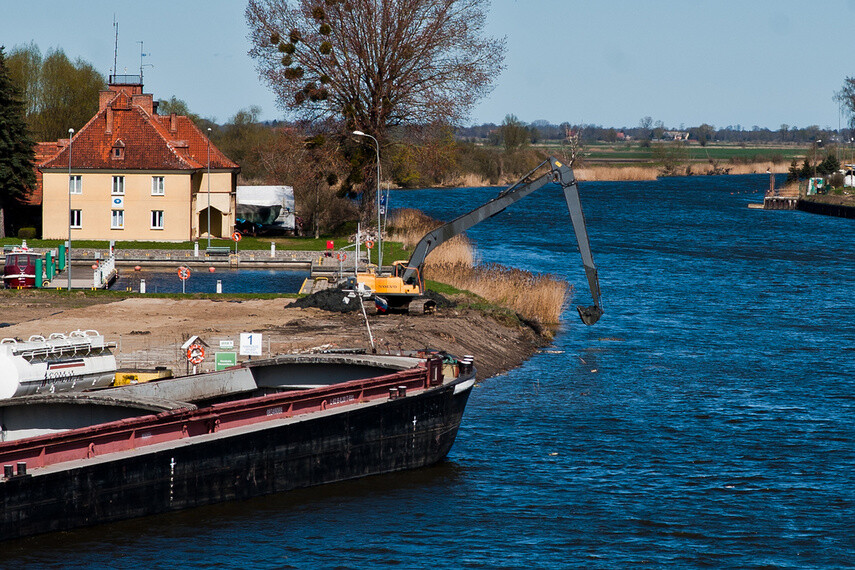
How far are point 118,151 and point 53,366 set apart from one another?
2134 inches

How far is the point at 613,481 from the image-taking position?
27109mm

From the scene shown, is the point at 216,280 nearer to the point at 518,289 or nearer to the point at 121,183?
the point at 518,289

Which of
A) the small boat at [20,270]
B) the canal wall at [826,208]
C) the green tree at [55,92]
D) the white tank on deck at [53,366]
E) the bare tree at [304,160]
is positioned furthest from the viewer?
the canal wall at [826,208]

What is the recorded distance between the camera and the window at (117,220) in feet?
255

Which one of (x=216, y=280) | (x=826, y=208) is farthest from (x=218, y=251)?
(x=826, y=208)

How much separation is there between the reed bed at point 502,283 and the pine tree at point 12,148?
30.6m

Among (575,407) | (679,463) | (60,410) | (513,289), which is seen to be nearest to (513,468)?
(679,463)

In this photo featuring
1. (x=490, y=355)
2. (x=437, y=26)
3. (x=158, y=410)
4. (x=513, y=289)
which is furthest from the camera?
(x=437, y=26)

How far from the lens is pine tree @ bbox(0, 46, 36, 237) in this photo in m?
72.7

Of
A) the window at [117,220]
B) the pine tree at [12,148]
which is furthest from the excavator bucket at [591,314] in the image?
the pine tree at [12,148]

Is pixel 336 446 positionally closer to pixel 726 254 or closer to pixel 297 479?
pixel 297 479

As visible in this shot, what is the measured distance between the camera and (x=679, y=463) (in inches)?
1139

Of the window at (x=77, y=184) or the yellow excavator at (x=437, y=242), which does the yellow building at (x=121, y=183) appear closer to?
the window at (x=77, y=184)

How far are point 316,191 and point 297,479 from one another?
6256 centimetres
